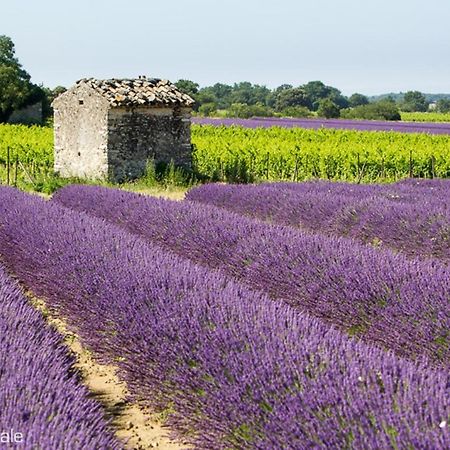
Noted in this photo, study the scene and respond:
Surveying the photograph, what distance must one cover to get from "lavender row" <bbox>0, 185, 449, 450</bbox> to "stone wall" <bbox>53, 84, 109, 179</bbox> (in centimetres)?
1100

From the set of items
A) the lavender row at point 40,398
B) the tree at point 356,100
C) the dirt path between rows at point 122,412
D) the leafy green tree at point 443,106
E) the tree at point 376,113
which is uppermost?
the tree at point 356,100

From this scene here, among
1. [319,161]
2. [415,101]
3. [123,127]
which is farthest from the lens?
[415,101]

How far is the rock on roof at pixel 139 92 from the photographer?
1688cm

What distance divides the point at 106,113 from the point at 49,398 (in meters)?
14.4

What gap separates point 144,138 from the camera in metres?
17.2

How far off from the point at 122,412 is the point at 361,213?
5438 millimetres

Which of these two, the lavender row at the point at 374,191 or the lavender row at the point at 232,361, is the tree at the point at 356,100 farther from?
the lavender row at the point at 232,361

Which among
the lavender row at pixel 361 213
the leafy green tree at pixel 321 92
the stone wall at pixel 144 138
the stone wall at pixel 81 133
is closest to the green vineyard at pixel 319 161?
the stone wall at pixel 144 138

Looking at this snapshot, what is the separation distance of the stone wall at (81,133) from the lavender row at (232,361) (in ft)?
36.1

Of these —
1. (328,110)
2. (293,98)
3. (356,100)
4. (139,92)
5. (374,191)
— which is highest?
(356,100)

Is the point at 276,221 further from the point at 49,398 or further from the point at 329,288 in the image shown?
the point at 49,398

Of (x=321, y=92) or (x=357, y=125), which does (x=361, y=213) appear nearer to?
(x=357, y=125)

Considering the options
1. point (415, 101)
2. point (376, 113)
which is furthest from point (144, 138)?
point (415, 101)

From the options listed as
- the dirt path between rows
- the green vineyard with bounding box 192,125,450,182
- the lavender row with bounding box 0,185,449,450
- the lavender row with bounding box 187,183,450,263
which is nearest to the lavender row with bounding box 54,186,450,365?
the lavender row with bounding box 0,185,449,450
